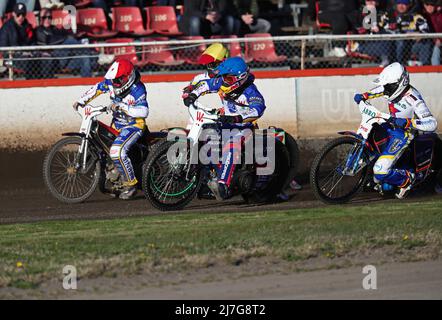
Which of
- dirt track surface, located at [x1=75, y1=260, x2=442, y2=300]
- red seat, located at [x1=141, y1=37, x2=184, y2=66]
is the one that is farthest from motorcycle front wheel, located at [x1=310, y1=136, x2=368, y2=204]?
red seat, located at [x1=141, y1=37, x2=184, y2=66]

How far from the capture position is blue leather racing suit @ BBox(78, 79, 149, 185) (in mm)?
13148

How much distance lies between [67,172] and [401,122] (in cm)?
437

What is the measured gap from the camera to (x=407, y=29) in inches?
745

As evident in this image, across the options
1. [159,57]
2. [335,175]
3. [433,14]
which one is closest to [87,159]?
[335,175]

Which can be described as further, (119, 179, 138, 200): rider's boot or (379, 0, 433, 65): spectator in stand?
(379, 0, 433, 65): spectator in stand

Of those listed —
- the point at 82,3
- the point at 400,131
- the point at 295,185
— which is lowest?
the point at 295,185

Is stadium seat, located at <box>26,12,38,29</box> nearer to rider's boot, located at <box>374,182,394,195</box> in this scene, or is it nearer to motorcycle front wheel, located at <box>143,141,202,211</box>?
motorcycle front wheel, located at <box>143,141,202,211</box>

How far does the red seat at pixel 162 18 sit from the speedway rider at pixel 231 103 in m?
6.25

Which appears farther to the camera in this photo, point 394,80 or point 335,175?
point 394,80

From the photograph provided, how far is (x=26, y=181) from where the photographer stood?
15.8m

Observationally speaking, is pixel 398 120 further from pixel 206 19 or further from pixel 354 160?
pixel 206 19

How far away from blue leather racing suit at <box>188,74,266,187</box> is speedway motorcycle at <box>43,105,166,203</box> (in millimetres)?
967

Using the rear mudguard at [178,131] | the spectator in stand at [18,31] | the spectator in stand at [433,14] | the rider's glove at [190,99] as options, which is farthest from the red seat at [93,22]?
the rider's glove at [190,99]

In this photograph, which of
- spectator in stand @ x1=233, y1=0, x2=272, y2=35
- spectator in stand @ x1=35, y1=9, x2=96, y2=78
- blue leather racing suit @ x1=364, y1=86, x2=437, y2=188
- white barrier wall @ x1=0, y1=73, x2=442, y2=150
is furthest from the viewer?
spectator in stand @ x1=233, y1=0, x2=272, y2=35
